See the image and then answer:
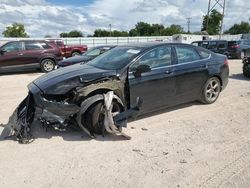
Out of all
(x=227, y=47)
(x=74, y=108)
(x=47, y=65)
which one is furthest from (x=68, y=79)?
(x=227, y=47)

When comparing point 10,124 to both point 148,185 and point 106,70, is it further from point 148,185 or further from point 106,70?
point 148,185

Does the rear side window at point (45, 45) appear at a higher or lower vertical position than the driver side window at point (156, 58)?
lower

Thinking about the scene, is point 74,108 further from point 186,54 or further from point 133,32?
point 133,32

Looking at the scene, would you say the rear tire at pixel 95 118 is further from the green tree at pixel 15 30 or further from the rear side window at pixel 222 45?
the green tree at pixel 15 30

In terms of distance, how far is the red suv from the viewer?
13.6 meters

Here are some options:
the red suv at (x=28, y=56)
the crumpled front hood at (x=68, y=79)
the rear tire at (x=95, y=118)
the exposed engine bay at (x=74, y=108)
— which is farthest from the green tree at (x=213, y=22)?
the rear tire at (x=95, y=118)

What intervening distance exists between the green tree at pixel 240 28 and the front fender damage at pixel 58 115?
104m

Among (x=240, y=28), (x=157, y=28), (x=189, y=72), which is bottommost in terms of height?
(x=189, y=72)

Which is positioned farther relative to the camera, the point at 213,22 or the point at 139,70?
the point at 213,22

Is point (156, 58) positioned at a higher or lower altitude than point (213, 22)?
lower

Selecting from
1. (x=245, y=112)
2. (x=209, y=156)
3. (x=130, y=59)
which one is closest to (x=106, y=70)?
(x=130, y=59)

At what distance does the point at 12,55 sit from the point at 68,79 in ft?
31.8

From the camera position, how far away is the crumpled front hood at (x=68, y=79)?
5.02 m

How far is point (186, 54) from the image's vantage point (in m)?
6.60
